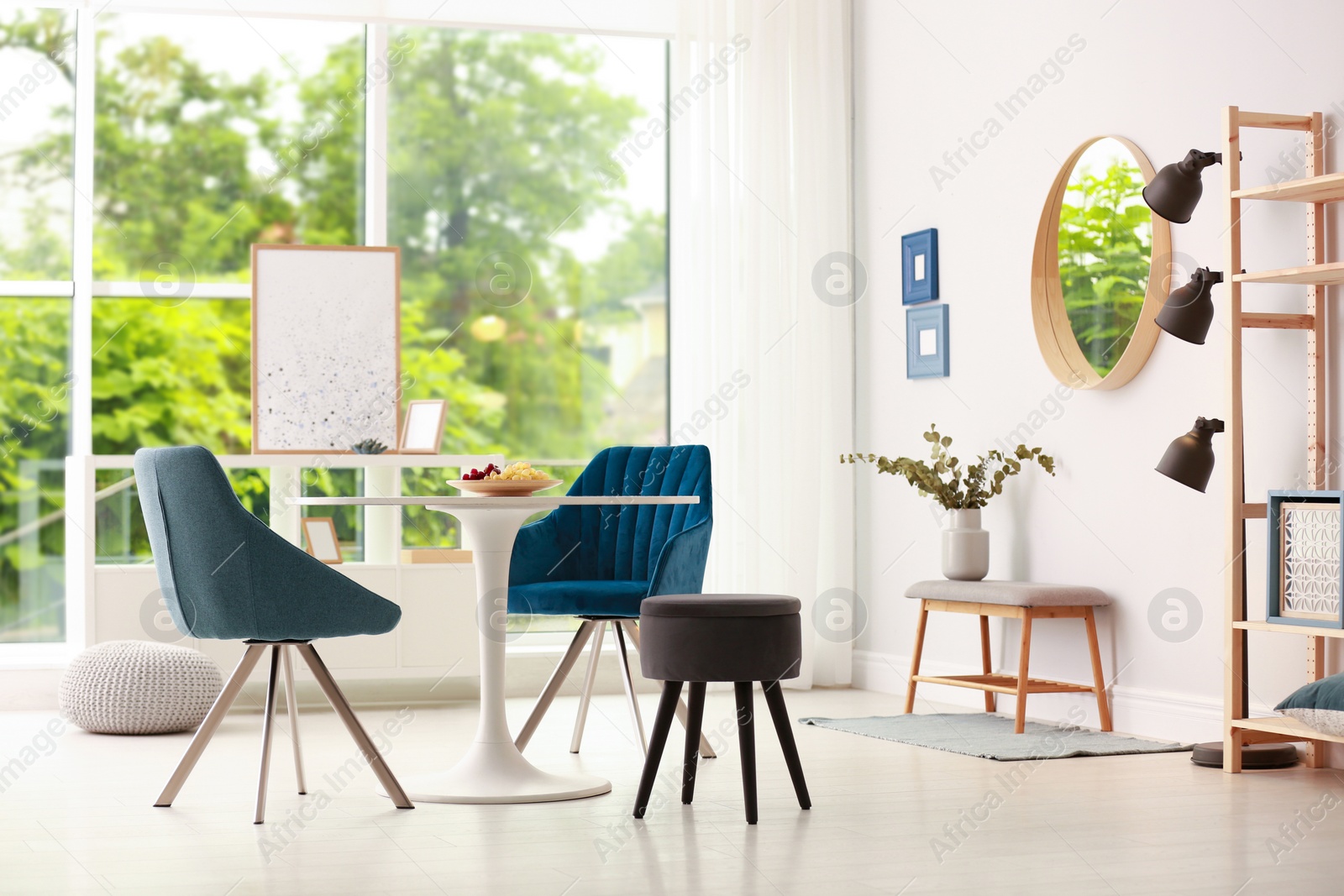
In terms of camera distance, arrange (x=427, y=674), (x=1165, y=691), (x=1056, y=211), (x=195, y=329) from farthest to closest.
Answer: (x=195, y=329)
(x=427, y=674)
(x=1056, y=211)
(x=1165, y=691)

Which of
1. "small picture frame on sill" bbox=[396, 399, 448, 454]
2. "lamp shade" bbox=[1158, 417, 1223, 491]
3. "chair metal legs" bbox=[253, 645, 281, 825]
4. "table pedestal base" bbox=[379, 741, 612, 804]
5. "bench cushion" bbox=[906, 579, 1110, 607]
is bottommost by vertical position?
"table pedestal base" bbox=[379, 741, 612, 804]

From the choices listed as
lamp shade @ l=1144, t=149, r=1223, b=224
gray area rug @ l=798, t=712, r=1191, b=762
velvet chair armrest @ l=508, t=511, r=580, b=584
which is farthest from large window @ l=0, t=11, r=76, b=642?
lamp shade @ l=1144, t=149, r=1223, b=224

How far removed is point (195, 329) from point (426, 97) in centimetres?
126

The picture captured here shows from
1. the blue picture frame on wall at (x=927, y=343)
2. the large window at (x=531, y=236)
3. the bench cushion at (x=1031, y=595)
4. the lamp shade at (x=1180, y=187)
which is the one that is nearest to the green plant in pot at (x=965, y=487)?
the bench cushion at (x=1031, y=595)

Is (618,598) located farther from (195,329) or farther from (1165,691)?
(195,329)

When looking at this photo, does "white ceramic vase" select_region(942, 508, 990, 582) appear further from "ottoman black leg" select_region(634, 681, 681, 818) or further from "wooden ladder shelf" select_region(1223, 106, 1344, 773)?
"ottoman black leg" select_region(634, 681, 681, 818)

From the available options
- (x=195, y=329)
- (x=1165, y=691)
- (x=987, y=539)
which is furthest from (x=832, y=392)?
(x=195, y=329)

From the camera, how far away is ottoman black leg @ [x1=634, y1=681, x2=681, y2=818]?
308 centimetres

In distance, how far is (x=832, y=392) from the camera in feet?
18.8

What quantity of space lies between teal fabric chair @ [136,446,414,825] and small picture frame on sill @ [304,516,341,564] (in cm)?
190

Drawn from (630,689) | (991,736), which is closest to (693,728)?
(630,689)

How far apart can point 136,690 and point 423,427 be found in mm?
1439

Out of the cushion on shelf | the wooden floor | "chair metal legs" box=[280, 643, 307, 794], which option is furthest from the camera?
"chair metal legs" box=[280, 643, 307, 794]

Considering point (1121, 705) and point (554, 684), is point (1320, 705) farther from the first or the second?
point (554, 684)
